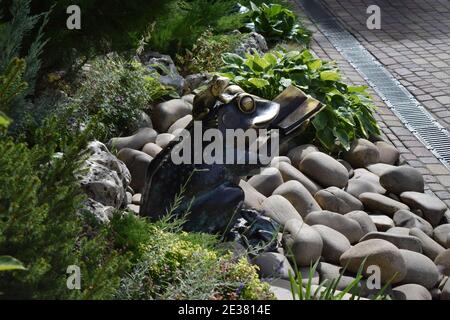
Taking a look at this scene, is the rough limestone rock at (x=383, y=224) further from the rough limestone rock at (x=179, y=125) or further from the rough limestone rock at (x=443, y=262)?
the rough limestone rock at (x=179, y=125)

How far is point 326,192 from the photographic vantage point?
593 cm

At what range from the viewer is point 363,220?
5688mm

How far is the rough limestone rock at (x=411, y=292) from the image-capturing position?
486cm

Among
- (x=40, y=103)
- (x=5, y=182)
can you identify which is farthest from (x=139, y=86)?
(x=5, y=182)

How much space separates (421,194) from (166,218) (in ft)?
8.41

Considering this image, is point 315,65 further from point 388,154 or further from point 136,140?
point 136,140

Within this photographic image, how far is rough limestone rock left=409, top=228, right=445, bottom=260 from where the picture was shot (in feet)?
18.1

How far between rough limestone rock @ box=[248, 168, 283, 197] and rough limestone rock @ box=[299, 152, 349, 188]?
0.44 metres

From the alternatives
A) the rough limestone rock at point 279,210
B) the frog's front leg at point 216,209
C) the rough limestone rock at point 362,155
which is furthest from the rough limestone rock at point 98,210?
the rough limestone rock at point 362,155

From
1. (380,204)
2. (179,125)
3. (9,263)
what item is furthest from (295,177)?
(9,263)

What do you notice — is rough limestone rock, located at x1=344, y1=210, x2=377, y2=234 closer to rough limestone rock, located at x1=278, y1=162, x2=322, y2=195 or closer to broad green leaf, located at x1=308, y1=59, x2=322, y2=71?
rough limestone rock, located at x1=278, y1=162, x2=322, y2=195

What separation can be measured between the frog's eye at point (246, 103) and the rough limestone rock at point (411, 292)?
4.76ft

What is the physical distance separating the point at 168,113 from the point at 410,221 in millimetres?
2247
